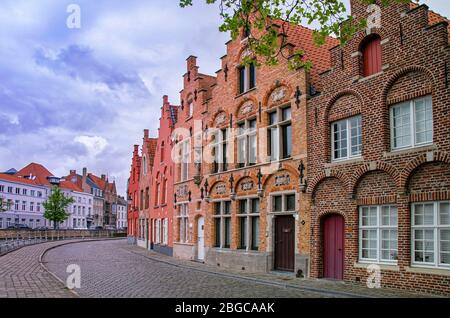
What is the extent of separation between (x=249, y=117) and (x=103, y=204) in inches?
3970

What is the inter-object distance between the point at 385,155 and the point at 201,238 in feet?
43.9

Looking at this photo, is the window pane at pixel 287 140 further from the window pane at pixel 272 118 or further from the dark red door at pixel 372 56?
the dark red door at pixel 372 56

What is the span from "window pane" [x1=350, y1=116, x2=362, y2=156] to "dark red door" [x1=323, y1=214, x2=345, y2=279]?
2.21m

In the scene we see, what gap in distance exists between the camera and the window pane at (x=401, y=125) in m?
13.5

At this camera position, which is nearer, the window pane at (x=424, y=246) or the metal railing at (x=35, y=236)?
the window pane at (x=424, y=246)

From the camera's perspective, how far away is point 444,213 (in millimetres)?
12281

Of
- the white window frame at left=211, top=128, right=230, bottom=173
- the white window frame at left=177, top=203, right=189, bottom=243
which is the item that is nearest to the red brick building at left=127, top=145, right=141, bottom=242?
the white window frame at left=177, top=203, right=189, bottom=243

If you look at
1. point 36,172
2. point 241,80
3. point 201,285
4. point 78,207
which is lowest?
point 201,285

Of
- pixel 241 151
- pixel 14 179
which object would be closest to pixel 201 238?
pixel 241 151

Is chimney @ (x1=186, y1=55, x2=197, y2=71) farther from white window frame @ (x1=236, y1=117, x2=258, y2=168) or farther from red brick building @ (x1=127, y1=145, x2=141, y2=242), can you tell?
red brick building @ (x1=127, y1=145, x2=141, y2=242)

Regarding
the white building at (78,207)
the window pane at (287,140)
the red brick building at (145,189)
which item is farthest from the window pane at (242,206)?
the white building at (78,207)

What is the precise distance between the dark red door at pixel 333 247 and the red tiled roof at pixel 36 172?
252 feet

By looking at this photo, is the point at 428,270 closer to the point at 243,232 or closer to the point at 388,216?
Answer: the point at 388,216
